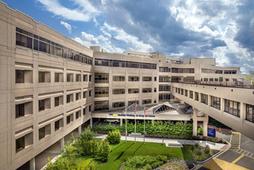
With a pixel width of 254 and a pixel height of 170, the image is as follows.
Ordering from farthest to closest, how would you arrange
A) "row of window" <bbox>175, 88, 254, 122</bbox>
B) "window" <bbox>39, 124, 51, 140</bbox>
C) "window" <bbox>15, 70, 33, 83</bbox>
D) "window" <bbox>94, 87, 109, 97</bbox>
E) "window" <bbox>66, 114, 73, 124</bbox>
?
"window" <bbox>94, 87, 109, 97</bbox>
"window" <bbox>66, 114, 73, 124</bbox>
"window" <bbox>39, 124, 51, 140</bbox>
"window" <bbox>15, 70, 33, 83</bbox>
"row of window" <bbox>175, 88, 254, 122</bbox>

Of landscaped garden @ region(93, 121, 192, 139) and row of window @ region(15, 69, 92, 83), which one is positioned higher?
row of window @ region(15, 69, 92, 83)

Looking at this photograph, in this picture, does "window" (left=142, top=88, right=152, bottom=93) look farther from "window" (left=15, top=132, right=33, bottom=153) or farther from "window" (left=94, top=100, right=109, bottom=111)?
"window" (left=15, top=132, right=33, bottom=153)

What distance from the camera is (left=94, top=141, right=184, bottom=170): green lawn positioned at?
33531 mm

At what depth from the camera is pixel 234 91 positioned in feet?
80.4

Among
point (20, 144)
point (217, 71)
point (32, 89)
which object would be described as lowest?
point (20, 144)

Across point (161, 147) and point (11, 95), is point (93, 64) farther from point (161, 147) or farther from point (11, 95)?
point (11, 95)

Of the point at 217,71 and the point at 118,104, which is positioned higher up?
the point at 217,71

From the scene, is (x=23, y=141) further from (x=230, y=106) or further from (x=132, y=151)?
(x=230, y=106)

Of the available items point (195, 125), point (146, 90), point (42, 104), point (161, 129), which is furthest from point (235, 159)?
point (146, 90)

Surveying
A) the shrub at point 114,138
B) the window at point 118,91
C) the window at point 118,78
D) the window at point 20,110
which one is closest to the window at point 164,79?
the window at point 118,78

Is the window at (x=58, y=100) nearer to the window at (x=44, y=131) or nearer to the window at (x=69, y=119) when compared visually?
the window at (x=44, y=131)

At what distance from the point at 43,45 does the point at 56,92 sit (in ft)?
25.0

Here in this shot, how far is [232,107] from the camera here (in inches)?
1005

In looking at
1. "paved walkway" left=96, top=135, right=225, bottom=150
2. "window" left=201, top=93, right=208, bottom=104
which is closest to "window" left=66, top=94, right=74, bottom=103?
"paved walkway" left=96, top=135, right=225, bottom=150
